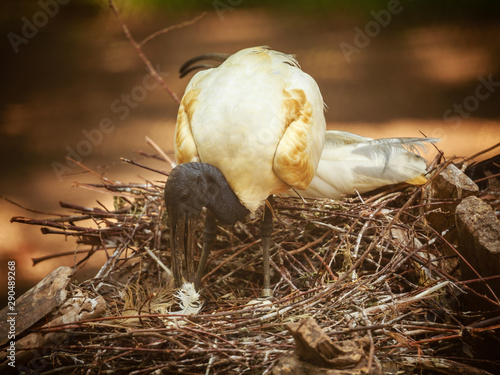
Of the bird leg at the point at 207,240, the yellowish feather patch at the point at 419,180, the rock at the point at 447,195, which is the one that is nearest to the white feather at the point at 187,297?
the bird leg at the point at 207,240

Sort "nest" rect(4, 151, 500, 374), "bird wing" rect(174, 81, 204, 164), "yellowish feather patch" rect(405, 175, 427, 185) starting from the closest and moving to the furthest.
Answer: "nest" rect(4, 151, 500, 374), "bird wing" rect(174, 81, 204, 164), "yellowish feather patch" rect(405, 175, 427, 185)

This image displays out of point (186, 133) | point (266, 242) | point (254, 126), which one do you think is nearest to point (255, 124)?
point (254, 126)

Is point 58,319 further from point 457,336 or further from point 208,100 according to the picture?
point 457,336

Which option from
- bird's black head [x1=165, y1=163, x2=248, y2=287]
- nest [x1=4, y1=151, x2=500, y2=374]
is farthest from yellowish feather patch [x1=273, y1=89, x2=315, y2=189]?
nest [x1=4, y1=151, x2=500, y2=374]

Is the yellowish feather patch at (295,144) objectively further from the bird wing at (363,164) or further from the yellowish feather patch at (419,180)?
the yellowish feather patch at (419,180)

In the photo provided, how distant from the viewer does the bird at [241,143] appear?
1.28 m

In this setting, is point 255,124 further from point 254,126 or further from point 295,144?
point 295,144

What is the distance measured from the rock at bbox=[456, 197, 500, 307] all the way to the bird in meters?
0.48

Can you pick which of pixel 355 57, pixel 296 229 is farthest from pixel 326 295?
pixel 355 57

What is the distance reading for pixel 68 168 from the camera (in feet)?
5.28

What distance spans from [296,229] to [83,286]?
808 millimetres

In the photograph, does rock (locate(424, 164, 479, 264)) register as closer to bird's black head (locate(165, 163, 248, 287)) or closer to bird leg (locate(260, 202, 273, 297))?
bird leg (locate(260, 202, 273, 297))

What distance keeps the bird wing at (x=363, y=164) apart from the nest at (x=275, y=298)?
0.06 metres

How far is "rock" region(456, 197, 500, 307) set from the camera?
1.09 metres
